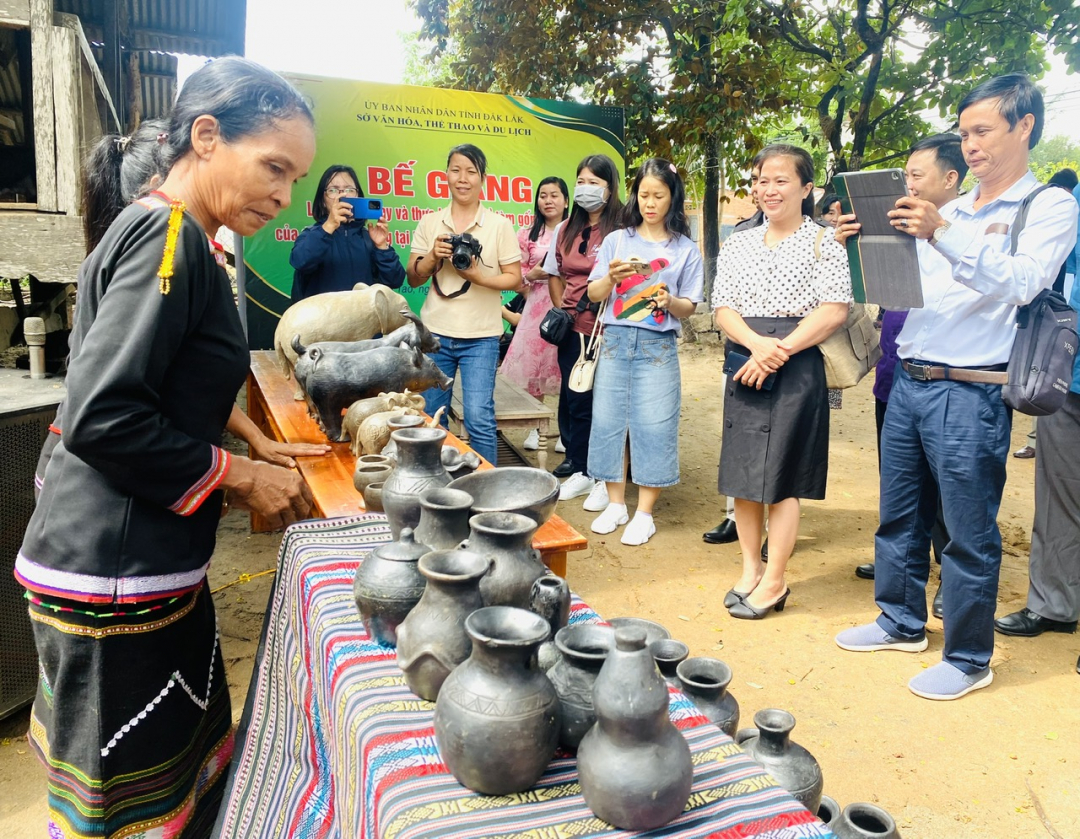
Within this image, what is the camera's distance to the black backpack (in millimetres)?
2615

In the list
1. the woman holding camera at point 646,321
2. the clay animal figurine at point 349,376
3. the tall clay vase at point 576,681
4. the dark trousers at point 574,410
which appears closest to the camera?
the tall clay vase at point 576,681

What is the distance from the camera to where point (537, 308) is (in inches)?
233

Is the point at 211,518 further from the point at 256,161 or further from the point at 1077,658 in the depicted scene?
the point at 1077,658

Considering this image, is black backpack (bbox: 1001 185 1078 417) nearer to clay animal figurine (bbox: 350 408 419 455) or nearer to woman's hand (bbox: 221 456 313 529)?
clay animal figurine (bbox: 350 408 419 455)

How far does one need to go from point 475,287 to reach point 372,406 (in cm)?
203

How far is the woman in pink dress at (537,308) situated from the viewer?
5488 mm

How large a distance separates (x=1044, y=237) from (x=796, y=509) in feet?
4.74

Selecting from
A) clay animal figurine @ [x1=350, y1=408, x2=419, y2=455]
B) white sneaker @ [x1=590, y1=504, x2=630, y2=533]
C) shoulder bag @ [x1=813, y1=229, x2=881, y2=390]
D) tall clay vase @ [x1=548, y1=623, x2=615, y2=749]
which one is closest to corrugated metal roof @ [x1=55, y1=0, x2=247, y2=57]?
white sneaker @ [x1=590, y1=504, x2=630, y2=533]

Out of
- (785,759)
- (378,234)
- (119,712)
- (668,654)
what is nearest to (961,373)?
(785,759)

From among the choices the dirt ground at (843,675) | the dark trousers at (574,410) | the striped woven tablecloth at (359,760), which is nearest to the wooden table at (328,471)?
the striped woven tablecloth at (359,760)

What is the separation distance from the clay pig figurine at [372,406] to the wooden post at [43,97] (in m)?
1.97

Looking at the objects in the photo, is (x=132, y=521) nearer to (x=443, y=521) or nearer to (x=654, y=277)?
(x=443, y=521)

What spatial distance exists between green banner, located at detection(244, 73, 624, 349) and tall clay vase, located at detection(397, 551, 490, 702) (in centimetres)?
497

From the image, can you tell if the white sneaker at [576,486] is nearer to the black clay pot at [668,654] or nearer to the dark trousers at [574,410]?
the dark trousers at [574,410]
